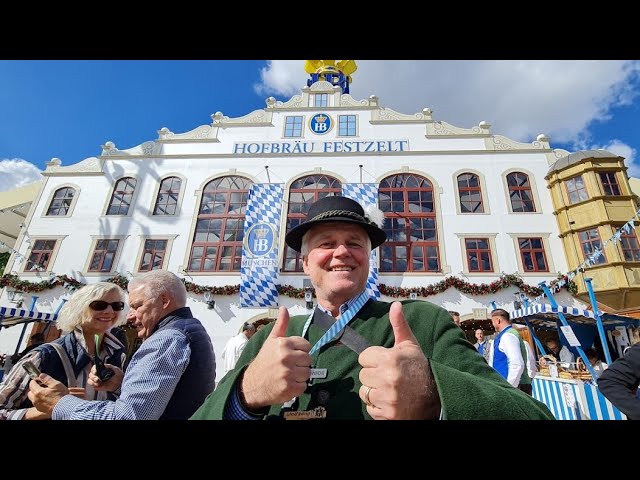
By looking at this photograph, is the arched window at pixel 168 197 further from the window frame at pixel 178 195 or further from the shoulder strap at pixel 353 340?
the shoulder strap at pixel 353 340

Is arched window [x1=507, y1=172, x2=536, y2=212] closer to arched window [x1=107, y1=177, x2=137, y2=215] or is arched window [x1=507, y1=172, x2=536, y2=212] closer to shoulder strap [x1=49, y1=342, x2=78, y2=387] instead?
shoulder strap [x1=49, y1=342, x2=78, y2=387]

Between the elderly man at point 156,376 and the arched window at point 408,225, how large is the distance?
9903 mm

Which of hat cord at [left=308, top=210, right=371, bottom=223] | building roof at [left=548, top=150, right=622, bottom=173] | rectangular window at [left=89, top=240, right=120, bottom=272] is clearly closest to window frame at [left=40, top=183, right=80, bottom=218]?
rectangular window at [left=89, top=240, right=120, bottom=272]

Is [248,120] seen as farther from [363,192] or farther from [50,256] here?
[50,256]

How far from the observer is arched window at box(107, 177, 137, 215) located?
1276 centimetres

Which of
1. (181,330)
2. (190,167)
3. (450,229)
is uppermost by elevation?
(190,167)

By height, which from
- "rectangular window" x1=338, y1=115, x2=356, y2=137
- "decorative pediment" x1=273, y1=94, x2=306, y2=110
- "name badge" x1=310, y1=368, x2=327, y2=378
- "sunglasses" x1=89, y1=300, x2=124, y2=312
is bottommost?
"name badge" x1=310, y1=368, x2=327, y2=378

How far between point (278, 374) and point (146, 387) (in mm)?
784

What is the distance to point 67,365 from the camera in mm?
1906

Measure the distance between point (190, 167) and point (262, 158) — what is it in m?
3.14

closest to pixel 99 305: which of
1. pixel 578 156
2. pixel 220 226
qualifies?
pixel 220 226
